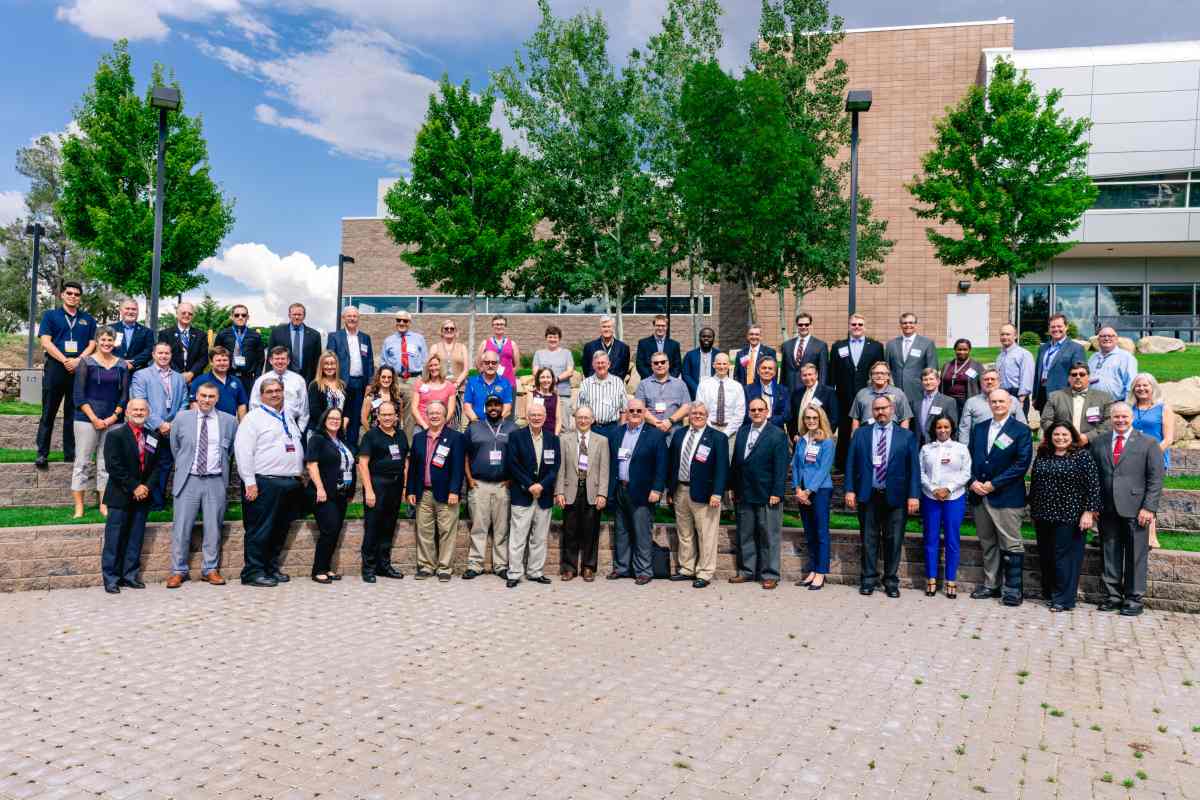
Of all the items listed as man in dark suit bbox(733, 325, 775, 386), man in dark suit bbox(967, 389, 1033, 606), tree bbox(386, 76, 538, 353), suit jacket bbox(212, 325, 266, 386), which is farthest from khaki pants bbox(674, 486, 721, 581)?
tree bbox(386, 76, 538, 353)

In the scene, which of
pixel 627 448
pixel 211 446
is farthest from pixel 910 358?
pixel 211 446

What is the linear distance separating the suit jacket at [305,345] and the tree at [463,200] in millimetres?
14839

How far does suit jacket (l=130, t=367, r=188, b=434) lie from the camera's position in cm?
878

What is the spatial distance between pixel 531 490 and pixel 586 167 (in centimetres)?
1906

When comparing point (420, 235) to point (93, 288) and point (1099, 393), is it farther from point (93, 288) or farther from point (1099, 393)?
point (93, 288)

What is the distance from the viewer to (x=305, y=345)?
10.1 m

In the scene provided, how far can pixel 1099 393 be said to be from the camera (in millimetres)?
8750

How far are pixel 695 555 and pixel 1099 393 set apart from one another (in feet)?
15.4

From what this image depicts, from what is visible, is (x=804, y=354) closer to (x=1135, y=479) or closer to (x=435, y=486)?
(x=1135, y=479)

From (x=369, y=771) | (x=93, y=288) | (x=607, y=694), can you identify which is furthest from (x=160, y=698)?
(x=93, y=288)

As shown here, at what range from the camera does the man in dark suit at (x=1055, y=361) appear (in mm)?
9391

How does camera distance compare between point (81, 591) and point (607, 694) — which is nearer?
point (607, 694)

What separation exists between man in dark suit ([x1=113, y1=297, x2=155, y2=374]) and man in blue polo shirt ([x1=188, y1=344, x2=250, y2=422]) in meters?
1.26

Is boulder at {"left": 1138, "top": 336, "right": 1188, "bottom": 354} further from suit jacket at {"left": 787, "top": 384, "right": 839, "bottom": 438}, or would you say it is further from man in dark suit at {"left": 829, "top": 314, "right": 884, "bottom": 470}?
suit jacket at {"left": 787, "top": 384, "right": 839, "bottom": 438}
